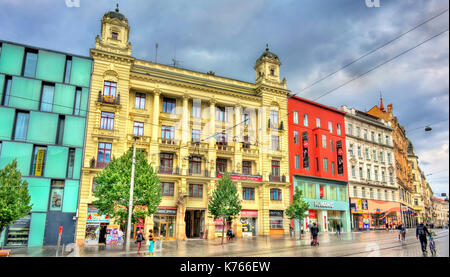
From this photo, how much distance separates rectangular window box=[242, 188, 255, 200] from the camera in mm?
42428

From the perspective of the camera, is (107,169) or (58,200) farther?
(58,200)

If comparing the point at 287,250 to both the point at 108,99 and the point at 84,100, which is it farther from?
the point at 84,100

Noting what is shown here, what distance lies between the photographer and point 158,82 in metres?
39.8

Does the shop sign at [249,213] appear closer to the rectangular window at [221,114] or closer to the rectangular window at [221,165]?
the rectangular window at [221,165]

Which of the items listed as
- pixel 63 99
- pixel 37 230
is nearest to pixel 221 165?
pixel 63 99

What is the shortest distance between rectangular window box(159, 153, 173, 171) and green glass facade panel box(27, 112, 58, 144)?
1188cm

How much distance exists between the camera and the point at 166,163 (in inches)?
1534

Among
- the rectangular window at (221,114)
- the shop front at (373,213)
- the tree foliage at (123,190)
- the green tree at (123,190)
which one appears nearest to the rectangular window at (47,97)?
the tree foliage at (123,190)

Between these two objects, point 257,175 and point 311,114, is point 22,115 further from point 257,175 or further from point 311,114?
point 311,114

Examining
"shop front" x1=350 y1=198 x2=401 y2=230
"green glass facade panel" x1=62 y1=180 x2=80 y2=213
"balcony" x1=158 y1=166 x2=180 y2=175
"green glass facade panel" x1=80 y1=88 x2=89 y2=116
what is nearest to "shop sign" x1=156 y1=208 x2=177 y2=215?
"balcony" x1=158 y1=166 x2=180 y2=175

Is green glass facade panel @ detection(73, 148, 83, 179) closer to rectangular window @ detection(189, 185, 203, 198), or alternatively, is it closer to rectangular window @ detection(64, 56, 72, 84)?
rectangular window @ detection(64, 56, 72, 84)

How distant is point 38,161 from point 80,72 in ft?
35.6
